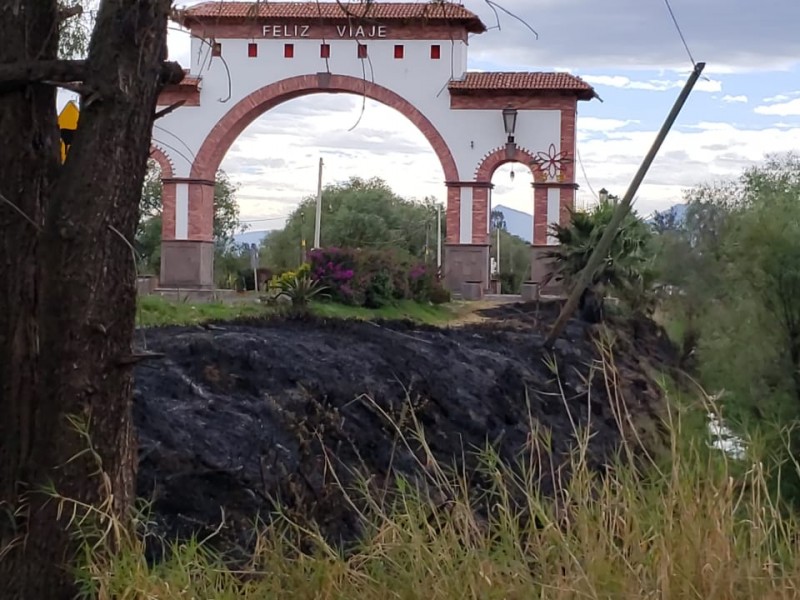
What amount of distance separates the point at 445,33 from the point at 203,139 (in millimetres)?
6664

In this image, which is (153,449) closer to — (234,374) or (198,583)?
(234,374)

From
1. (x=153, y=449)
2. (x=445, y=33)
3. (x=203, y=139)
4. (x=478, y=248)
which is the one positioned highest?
(x=445, y=33)

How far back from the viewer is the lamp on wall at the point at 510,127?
105 ft

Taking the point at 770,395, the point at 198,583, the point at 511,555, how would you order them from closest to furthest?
the point at 511,555 → the point at 198,583 → the point at 770,395

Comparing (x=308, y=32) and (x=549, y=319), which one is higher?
(x=308, y=32)

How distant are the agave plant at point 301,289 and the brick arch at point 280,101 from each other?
11284 mm

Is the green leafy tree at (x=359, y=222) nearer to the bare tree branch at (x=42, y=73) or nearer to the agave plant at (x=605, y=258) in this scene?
the agave plant at (x=605, y=258)

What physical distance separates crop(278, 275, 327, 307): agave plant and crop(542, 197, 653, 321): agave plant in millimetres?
6261

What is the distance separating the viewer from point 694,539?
14.4 ft

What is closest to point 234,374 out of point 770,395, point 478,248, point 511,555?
point 770,395

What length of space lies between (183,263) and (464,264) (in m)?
7.17

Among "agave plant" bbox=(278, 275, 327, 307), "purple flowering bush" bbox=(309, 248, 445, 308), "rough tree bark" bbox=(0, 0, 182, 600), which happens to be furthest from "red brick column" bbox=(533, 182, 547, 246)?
"rough tree bark" bbox=(0, 0, 182, 600)

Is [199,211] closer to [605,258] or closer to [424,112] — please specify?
[424,112]

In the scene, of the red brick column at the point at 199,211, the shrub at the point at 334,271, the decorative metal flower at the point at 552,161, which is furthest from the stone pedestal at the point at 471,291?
the shrub at the point at 334,271
